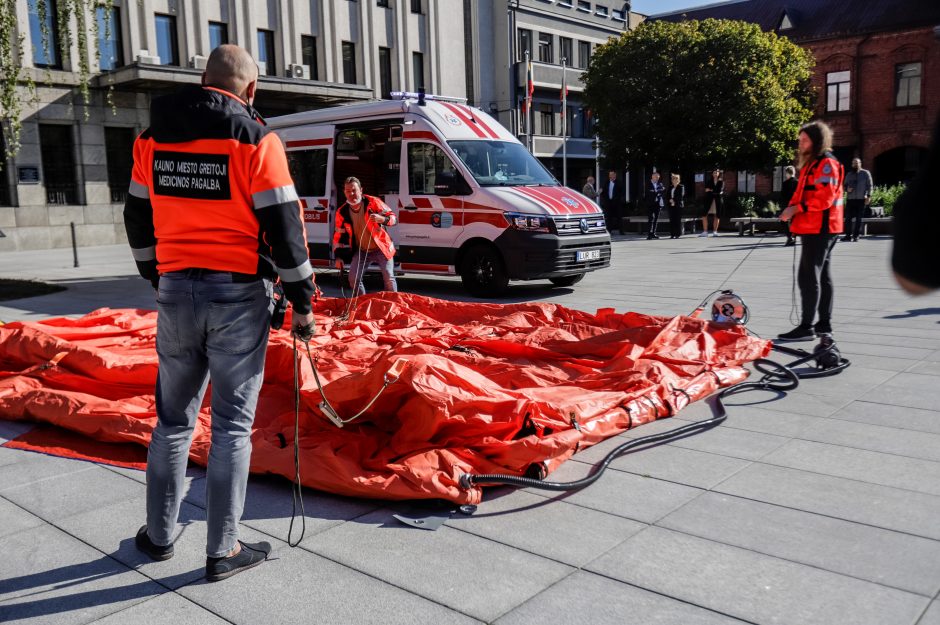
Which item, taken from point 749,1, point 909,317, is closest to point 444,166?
point 909,317

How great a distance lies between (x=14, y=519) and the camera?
416 centimetres

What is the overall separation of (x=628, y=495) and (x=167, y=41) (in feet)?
92.1

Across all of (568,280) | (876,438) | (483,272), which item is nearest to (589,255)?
(568,280)

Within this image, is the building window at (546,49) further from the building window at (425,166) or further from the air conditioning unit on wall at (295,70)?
the building window at (425,166)

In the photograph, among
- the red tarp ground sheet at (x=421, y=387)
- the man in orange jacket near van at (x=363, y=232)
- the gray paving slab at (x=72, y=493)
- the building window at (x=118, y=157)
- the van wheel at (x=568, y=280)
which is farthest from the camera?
the building window at (x=118, y=157)

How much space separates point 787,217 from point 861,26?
44.7 m

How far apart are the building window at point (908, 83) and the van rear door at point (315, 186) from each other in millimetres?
39537

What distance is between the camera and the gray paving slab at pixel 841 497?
385 cm

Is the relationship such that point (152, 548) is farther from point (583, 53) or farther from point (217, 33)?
point (583, 53)

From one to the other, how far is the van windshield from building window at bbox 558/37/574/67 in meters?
36.9

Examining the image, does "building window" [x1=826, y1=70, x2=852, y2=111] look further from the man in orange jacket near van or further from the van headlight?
the man in orange jacket near van

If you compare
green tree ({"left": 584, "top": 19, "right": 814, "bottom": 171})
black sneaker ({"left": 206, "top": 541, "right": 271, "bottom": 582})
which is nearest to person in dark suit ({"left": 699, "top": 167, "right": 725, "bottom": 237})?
green tree ({"left": 584, "top": 19, "right": 814, "bottom": 171})

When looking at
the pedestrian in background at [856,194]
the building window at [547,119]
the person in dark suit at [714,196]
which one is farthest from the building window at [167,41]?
the building window at [547,119]

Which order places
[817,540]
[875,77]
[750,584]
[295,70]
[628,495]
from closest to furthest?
1. [750,584]
2. [817,540]
3. [628,495]
4. [295,70]
5. [875,77]
